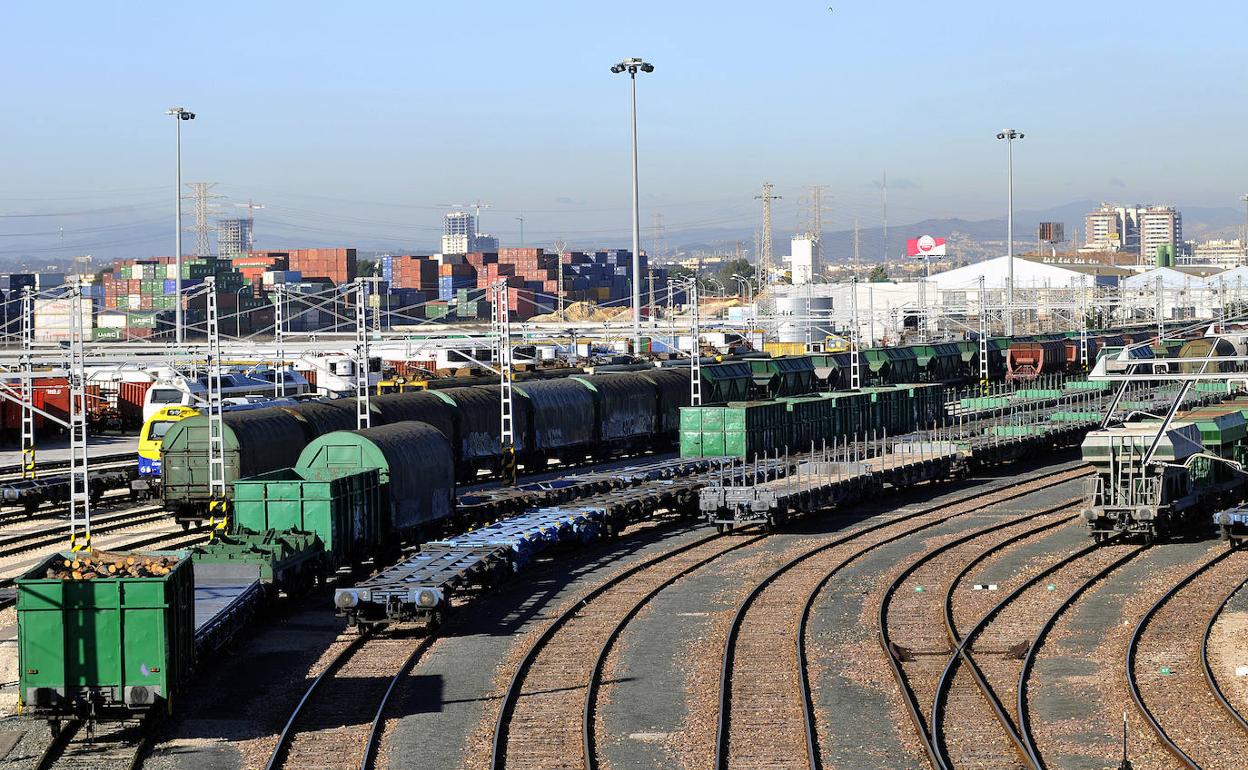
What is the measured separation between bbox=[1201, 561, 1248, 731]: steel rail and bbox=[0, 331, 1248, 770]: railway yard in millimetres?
97

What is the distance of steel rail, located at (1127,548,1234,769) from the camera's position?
18.2 m

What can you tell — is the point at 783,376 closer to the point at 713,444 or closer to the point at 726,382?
the point at 726,382

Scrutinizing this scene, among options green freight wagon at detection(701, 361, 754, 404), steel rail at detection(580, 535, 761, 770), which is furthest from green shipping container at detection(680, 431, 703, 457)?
steel rail at detection(580, 535, 761, 770)

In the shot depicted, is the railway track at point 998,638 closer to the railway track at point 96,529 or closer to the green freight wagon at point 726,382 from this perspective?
the railway track at point 96,529

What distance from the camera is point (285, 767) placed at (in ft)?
59.1

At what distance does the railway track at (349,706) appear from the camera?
60.3ft

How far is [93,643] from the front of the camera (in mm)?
19031

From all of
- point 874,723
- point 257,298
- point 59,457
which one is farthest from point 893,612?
point 257,298

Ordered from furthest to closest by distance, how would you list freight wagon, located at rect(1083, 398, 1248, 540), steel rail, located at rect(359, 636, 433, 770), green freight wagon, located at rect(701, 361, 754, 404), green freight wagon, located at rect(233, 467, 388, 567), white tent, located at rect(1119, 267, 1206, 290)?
white tent, located at rect(1119, 267, 1206, 290)
green freight wagon, located at rect(701, 361, 754, 404)
freight wagon, located at rect(1083, 398, 1248, 540)
green freight wagon, located at rect(233, 467, 388, 567)
steel rail, located at rect(359, 636, 433, 770)

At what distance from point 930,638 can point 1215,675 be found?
4429 mm

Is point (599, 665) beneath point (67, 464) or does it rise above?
beneath

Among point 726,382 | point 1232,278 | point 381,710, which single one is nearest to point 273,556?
point 381,710

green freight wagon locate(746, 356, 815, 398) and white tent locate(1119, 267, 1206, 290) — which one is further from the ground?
white tent locate(1119, 267, 1206, 290)

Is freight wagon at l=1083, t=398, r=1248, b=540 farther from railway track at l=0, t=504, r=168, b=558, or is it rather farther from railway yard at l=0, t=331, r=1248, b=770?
railway track at l=0, t=504, r=168, b=558
